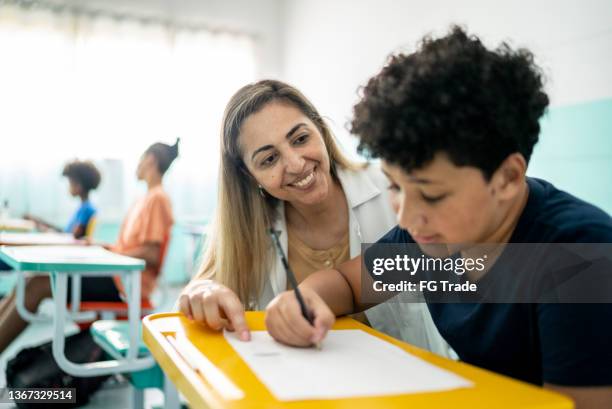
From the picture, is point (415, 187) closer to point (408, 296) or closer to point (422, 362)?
point (422, 362)

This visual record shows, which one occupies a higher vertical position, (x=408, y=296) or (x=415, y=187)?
(x=415, y=187)

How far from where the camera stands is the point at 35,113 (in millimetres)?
Result: 4191

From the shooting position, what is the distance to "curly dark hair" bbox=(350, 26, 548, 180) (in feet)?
1.95

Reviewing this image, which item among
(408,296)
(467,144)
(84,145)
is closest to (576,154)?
(408,296)

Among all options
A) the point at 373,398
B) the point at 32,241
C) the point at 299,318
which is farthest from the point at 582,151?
the point at 32,241

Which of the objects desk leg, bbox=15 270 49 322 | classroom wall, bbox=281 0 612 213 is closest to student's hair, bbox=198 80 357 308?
classroom wall, bbox=281 0 612 213

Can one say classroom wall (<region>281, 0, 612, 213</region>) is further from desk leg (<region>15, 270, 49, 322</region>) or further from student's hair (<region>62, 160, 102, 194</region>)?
student's hair (<region>62, 160, 102, 194</region>)

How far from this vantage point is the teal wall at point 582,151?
2113 mm

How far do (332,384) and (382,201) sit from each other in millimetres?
886

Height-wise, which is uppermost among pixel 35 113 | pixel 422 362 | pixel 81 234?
pixel 35 113

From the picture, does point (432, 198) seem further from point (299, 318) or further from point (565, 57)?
point (565, 57)

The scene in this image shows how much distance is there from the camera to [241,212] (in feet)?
4.25

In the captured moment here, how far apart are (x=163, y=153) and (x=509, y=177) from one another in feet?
7.90

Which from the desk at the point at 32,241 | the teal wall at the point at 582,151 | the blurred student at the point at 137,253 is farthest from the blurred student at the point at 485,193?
the desk at the point at 32,241
